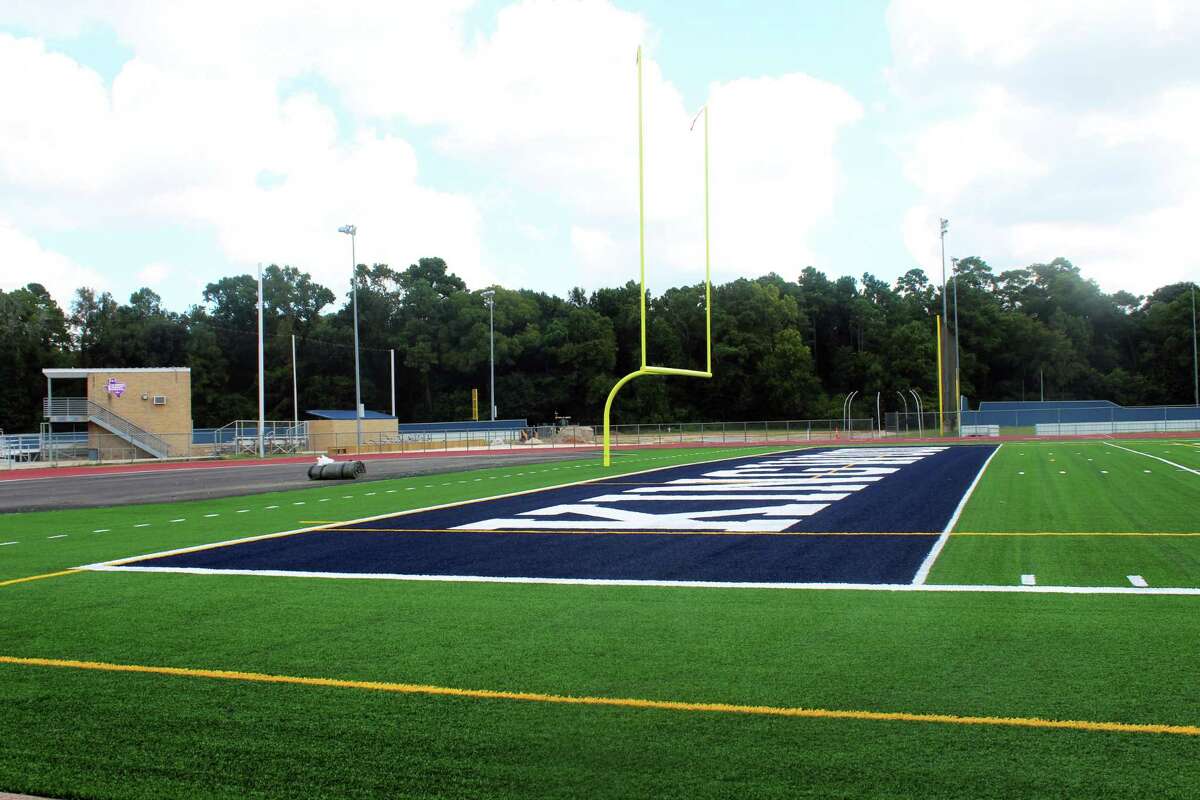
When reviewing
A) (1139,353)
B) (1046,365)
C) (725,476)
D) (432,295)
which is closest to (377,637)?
(725,476)

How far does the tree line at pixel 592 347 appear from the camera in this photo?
69.9 metres

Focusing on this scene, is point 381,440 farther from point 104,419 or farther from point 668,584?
point 668,584

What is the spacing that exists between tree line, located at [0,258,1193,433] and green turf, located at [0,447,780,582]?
164 ft

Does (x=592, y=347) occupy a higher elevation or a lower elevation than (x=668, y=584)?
higher

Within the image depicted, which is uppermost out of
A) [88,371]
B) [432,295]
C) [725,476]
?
[432,295]

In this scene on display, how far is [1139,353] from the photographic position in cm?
8175

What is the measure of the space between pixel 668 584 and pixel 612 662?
Result: 2.43 m

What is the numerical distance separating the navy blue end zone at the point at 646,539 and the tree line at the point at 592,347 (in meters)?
55.0

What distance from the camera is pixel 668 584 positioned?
24.5 ft

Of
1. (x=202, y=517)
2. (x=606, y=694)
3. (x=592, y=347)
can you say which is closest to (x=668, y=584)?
(x=606, y=694)

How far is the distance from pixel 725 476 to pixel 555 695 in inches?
644

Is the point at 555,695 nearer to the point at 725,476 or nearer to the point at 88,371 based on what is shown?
the point at 725,476

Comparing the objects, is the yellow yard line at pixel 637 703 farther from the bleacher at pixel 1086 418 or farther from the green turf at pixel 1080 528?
the bleacher at pixel 1086 418

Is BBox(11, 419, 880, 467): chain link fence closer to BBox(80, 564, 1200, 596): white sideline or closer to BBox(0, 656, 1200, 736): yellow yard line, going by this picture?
BBox(80, 564, 1200, 596): white sideline
